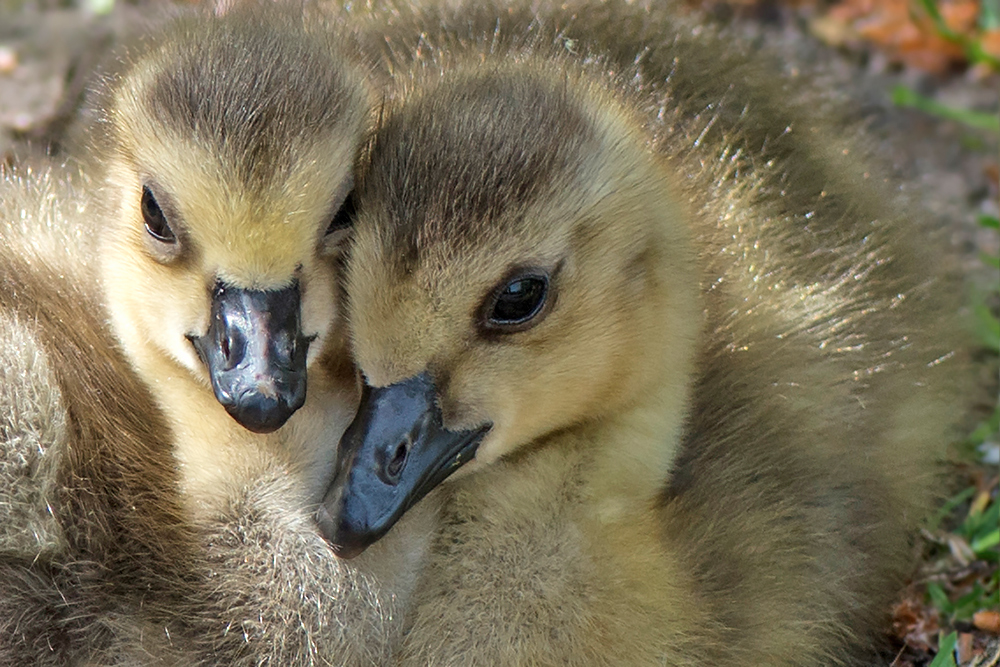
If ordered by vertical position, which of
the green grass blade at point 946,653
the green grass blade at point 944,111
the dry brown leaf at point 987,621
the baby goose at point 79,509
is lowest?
the baby goose at point 79,509

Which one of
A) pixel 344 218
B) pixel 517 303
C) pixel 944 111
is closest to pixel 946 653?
pixel 517 303

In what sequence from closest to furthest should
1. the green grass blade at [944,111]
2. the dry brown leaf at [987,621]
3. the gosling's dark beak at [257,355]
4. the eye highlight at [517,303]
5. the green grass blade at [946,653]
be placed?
1. the gosling's dark beak at [257,355]
2. the eye highlight at [517,303]
3. the green grass blade at [946,653]
4. the dry brown leaf at [987,621]
5. the green grass blade at [944,111]

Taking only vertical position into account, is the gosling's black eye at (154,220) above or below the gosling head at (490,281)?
below

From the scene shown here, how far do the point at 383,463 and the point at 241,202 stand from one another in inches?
16.4

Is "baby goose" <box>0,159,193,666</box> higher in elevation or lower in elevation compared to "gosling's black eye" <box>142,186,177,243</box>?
lower

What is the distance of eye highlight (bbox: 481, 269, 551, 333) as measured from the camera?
6.55 feet

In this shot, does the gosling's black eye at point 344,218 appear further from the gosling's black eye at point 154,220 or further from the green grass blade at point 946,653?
the green grass blade at point 946,653

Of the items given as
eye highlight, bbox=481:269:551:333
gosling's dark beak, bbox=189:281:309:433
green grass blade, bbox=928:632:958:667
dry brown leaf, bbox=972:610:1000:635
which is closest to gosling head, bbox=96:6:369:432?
gosling's dark beak, bbox=189:281:309:433

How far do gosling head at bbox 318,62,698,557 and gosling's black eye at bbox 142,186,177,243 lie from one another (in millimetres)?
292

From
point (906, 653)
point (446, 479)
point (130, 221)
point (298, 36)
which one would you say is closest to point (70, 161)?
point (130, 221)

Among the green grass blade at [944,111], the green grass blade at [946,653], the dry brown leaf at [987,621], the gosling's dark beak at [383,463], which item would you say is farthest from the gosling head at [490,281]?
the green grass blade at [944,111]

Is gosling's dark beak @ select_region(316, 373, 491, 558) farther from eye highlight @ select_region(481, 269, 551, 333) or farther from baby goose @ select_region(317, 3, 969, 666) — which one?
eye highlight @ select_region(481, 269, 551, 333)

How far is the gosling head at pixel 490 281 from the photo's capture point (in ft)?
6.38

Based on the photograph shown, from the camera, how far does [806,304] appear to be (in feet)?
8.29
